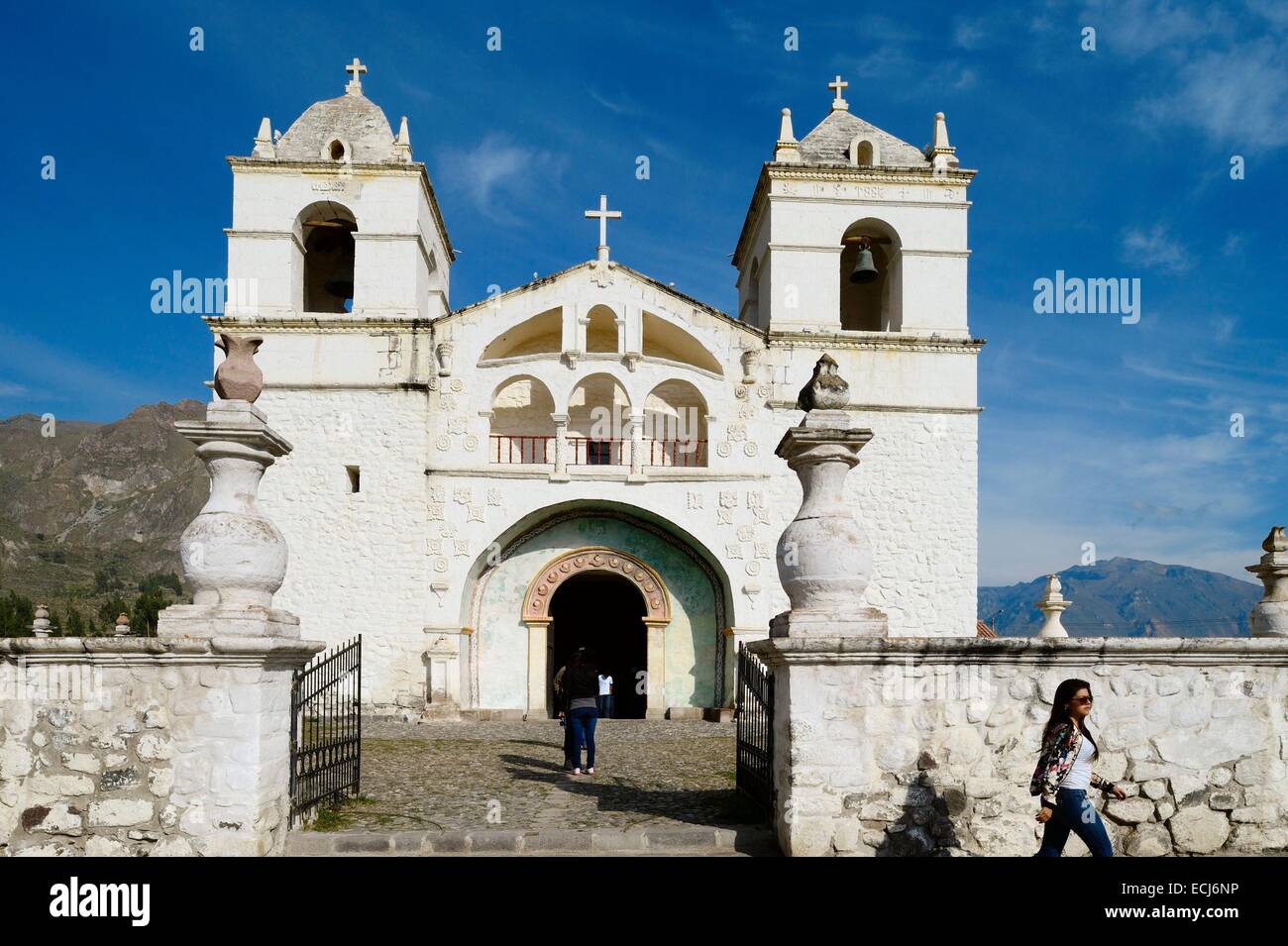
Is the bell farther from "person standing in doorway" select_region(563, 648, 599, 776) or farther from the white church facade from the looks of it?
"person standing in doorway" select_region(563, 648, 599, 776)

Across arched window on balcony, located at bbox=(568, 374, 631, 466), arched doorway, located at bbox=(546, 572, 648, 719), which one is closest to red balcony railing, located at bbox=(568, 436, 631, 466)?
arched window on balcony, located at bbox=(568, 374, 631, 466)

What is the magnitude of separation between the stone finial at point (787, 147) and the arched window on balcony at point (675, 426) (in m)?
4.56

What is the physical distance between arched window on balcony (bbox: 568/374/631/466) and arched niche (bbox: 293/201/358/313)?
195 inches

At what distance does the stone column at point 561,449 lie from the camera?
54.6ft

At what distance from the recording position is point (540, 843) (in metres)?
6.59

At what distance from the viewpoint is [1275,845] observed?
6148 millimetres

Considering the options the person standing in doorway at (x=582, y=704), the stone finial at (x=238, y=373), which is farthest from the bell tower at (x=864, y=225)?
the stone finial at (x=238, y=373)

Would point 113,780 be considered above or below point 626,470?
below

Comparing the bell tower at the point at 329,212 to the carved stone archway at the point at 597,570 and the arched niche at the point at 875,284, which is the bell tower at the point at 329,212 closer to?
the carved stone archway at the point at 597,570

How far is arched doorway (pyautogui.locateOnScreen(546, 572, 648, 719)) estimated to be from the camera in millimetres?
21781
